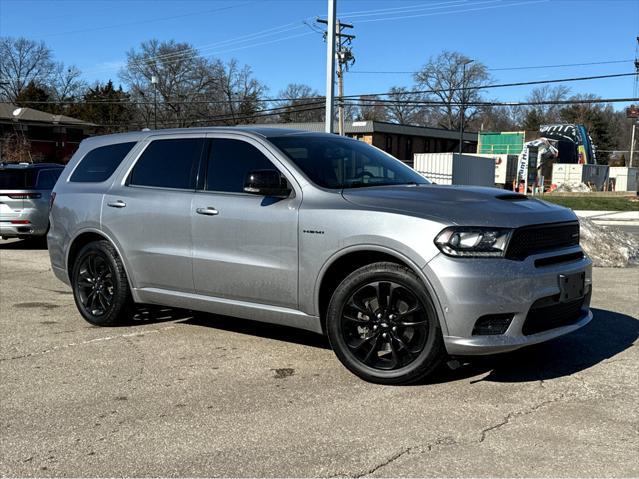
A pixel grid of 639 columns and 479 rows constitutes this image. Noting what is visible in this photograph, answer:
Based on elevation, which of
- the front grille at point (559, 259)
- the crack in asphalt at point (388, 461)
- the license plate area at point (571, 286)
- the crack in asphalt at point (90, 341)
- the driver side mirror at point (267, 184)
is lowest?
the crack in asphalt at point (90, 341)

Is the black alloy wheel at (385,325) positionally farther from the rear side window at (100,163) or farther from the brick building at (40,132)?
the brick building at (40,132)

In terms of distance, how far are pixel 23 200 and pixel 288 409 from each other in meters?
10.6

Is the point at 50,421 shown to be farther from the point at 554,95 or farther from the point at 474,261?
the point at 554,95

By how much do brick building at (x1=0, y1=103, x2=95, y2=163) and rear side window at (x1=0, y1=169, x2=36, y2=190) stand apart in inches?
1799

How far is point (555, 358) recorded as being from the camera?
5.14m

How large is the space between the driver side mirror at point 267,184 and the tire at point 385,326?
0.88m

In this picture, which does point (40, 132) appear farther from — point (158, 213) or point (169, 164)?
point (158, 213)

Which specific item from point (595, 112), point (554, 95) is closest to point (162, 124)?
point (554, 95)

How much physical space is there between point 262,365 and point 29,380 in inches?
67.6

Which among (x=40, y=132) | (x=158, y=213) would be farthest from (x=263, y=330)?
(x=40, y=132)

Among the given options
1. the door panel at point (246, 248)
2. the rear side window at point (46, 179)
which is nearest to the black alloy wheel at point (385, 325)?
the door panel at point (246, 248)

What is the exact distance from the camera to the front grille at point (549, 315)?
4207 millimetres

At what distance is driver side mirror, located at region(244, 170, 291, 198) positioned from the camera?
4824 millimetres

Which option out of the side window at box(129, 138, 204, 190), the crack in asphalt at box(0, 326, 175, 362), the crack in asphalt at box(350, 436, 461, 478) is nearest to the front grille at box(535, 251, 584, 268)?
the crack in asphalt at box(350, 436, 461, 478)
